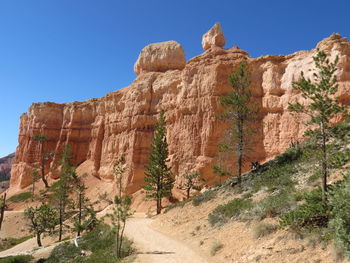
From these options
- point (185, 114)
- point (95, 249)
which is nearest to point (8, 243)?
point (95, 249)

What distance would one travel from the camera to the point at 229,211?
54.6ft

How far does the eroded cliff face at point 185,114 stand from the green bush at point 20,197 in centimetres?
523

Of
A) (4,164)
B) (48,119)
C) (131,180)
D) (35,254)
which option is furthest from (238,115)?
(4,164)

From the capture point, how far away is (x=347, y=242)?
294 inches

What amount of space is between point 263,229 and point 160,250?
6.15 metres

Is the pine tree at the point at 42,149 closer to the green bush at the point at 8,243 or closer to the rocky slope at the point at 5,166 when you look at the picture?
the green bush at the point at 8,243

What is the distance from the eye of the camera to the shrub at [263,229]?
11797 mm

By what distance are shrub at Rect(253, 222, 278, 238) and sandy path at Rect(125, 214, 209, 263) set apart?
261cm

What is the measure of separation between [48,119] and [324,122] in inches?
2678

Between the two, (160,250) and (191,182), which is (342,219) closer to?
(160,250)

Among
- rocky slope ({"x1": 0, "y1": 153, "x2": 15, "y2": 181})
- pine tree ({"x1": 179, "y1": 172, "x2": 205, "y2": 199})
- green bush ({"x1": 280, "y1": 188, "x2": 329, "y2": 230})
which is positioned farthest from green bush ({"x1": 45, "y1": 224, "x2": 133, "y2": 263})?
rocky slope ({"x1": 0, "y1": 153, "x2": 15, "y2": 181})

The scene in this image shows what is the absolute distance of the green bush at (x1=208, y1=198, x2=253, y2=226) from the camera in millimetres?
16172

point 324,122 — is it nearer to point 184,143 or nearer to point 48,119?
point 184,143

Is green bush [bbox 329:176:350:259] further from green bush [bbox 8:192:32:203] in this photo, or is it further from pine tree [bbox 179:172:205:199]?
green bush [bbox 8:192:32:203]
